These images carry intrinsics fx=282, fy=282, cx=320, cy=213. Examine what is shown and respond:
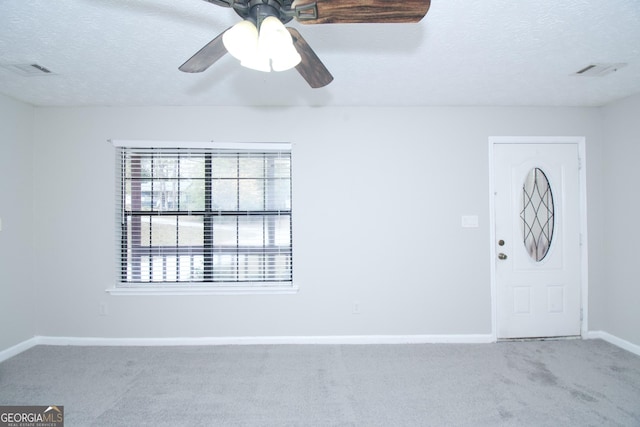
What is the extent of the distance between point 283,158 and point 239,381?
2107 mm

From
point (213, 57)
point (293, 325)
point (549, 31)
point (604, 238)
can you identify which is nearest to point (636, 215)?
point (604, 238)

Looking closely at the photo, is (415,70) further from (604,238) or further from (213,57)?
(604,238)

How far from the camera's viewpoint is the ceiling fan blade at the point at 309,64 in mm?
1231

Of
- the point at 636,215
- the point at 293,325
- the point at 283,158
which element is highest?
the point at 283,158

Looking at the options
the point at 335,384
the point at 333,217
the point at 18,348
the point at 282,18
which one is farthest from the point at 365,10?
the point at 18,348

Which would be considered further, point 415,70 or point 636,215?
point 636,215

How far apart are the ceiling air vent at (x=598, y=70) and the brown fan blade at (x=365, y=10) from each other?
2044 millimetres

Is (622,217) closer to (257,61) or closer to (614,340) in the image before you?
(614,340)

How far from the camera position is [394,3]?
3.40 feet

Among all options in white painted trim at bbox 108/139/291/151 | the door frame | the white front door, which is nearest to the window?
white painted trim at bbox 108/139/291/151

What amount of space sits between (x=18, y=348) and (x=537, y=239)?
17.6 ft

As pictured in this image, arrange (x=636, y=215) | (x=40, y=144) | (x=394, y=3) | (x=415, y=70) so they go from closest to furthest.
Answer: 1. (x=394, y=3)
2. (x=415, y=70)
3. (x=636, y=215)
4. (x=40, y=144)

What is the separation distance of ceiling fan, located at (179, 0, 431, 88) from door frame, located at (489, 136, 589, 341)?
2417 mm

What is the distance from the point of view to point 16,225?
108 inches
